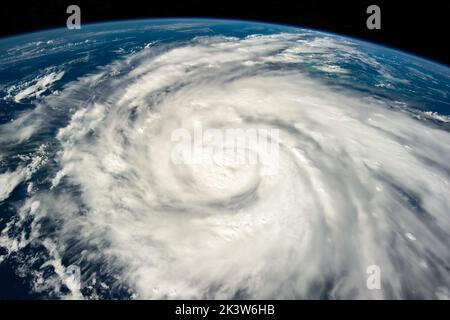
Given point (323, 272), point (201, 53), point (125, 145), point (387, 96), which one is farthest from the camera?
point (201, 53)

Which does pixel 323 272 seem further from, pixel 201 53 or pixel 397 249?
pixel 201 53

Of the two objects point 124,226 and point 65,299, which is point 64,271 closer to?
point 65,299

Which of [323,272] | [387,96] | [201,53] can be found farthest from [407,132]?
[201,53]

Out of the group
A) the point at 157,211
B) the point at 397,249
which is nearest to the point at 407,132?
the point at 397,249

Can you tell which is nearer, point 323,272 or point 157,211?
point 323,272

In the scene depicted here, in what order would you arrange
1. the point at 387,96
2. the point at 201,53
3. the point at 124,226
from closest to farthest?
the point at 124,226, the point at 387,96, the point at 201,53

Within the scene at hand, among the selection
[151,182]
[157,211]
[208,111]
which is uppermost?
[208,111]

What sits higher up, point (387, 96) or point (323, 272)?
point (387, 96)
